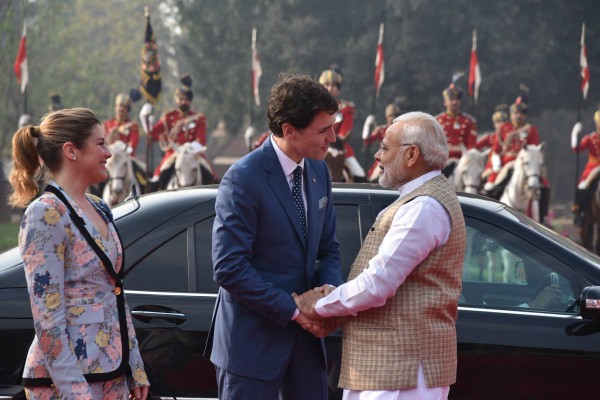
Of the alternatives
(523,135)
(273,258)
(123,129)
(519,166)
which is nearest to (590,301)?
(273,258)

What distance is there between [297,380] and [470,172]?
12059 mm

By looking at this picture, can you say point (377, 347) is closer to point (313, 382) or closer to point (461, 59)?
point (313, 382)

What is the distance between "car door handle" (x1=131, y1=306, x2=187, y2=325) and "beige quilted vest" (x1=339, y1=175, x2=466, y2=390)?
1096 millimetres

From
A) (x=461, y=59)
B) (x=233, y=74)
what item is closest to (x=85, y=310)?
(x=461, y=59)

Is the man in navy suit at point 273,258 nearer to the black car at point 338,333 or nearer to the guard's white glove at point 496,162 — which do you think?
the black car at point 338,333

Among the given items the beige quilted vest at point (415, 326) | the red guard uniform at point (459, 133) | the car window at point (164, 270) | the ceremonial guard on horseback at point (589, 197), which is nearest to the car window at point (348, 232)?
the car window at point (164, 270)

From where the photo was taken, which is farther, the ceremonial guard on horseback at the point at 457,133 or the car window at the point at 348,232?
the ceremonial guard on horseback at the point at 457,133

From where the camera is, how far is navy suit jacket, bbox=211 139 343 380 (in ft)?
10.9

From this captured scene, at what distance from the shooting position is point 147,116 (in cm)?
1848

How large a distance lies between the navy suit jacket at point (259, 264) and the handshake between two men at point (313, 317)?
0.13 feet

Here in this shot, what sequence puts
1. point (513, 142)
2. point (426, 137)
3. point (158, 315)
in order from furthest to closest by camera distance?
point (513, 142), point (158, 315), point (426, 137)

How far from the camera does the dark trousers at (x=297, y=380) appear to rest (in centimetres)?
340

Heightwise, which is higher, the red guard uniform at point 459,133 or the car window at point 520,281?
the red guard uniform at point 459,133

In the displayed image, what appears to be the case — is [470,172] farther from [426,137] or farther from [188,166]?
[426,137]
